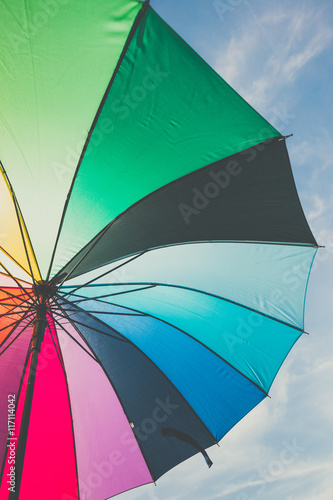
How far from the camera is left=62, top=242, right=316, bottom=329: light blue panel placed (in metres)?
3.11

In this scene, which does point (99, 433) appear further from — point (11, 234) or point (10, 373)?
point (11, 234)

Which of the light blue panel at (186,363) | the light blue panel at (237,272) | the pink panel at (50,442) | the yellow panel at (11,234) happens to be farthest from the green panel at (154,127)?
the pink panel at (50,442)

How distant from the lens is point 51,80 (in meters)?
2.22

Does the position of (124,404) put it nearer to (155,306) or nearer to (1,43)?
(155,306)

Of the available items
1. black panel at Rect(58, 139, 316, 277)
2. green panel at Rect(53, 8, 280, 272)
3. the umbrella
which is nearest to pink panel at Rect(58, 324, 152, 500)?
the umbrella

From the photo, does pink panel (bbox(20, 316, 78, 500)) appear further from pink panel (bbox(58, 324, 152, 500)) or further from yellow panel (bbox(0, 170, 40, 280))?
yellow panel (bbox(0, 170, 40, 280))

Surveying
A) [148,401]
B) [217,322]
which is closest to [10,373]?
[148,401]

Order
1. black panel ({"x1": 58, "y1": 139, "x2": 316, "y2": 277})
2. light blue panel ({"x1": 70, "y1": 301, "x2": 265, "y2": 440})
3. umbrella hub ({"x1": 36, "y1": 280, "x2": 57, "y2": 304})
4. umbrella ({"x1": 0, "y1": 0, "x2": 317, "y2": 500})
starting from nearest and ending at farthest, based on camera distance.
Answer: umbrella ({"x1": 0, "y1": 0, "x2": 317, "y2": 500}) → black panel ({"x1": 58, "y1": 139, "x2": 316, "y2": 277}) → umbrella hub ({"x1": 36, "y1": 280, "x2": 57, "y2": 304}) → light blue panel ({"x1": 70, "y1": 301, "x2": 265, "y2": 440})

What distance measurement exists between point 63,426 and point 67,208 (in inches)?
75.6

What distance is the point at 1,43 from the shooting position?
2.08 meters

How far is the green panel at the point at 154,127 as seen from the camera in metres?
2.24

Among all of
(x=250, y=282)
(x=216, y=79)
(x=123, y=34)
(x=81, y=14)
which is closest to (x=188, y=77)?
(x=216, y=79)

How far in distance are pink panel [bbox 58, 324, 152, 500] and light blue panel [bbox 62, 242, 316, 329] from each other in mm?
799

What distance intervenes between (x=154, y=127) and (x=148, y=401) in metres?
2.36
